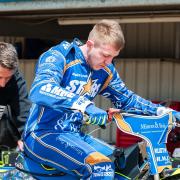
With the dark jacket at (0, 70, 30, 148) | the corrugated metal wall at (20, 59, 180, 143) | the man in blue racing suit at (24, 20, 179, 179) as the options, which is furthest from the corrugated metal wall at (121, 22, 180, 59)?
the man in blue racing suit at (24, 20, 179, 179)

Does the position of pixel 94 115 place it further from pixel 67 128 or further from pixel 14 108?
pixel 14 108

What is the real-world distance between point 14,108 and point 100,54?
4.56 ft

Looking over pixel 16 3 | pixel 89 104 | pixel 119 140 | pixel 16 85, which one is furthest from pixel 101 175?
pixel 119 140

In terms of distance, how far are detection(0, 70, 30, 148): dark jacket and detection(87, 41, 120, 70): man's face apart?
1.10 meters

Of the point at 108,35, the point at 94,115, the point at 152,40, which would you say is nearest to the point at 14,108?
the point at 108,35

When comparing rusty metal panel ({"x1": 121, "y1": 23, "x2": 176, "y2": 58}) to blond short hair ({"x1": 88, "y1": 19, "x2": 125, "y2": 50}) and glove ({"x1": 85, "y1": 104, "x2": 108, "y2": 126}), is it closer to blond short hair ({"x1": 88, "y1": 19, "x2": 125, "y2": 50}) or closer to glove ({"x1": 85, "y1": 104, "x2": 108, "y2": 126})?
blond short hair ({"x1": 88, "y1": 19, "x2": 125, "y2": 50})

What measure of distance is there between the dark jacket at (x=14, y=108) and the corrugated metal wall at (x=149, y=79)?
4940 mm

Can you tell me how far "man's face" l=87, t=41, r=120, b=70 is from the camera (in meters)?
3.08

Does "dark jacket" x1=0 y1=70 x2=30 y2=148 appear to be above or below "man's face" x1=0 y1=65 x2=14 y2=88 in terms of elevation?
below

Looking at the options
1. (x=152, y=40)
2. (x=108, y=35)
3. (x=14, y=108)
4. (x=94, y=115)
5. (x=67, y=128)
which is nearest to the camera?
(x=94, y=115)

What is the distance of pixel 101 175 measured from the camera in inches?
121

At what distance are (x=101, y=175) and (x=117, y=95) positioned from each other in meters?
0.75

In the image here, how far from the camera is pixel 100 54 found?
3115 mm

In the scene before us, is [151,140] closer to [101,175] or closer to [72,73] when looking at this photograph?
[101,175]
